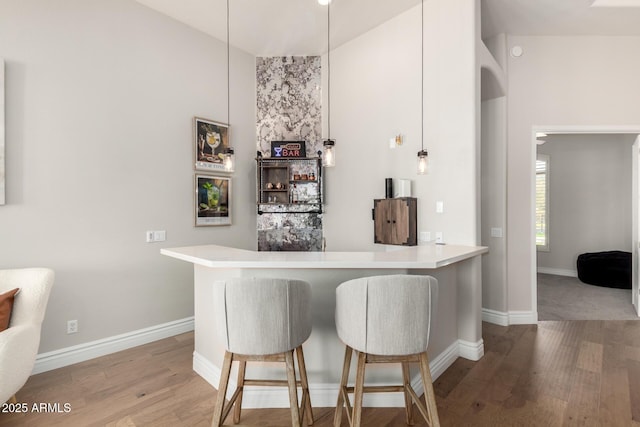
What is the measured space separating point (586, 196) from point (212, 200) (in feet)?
21.7

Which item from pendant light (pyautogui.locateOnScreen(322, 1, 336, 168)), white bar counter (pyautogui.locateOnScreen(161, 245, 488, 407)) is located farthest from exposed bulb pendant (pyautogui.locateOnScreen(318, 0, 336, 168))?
white bar counter (pyautogui.locateOnScreen(161, 245, 488, 407))

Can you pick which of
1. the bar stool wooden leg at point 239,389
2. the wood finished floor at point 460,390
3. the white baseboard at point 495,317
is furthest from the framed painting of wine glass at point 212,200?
the white baseboard at point 495,317

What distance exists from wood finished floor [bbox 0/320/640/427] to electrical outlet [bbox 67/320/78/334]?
0.30 m

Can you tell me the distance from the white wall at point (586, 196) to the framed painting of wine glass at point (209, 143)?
5.98 m

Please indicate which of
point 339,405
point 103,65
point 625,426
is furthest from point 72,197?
point 625,426

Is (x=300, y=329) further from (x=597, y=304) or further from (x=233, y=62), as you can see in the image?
(x=597, y=304)

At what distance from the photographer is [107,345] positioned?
307 centimetres

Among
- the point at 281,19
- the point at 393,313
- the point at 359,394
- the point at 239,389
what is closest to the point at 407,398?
the point at 359,394

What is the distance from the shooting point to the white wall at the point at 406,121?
3.05 metres

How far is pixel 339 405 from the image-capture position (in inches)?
76.2

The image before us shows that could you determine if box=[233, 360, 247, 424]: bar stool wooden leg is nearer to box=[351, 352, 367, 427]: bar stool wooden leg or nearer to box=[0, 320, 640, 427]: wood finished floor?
box=[0, 320, 640, 427]: wood finished floor

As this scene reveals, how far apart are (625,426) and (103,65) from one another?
15.6 ft

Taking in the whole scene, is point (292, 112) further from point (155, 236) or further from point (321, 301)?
point (321, 301)

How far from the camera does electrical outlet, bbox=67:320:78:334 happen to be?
9.45 feet
